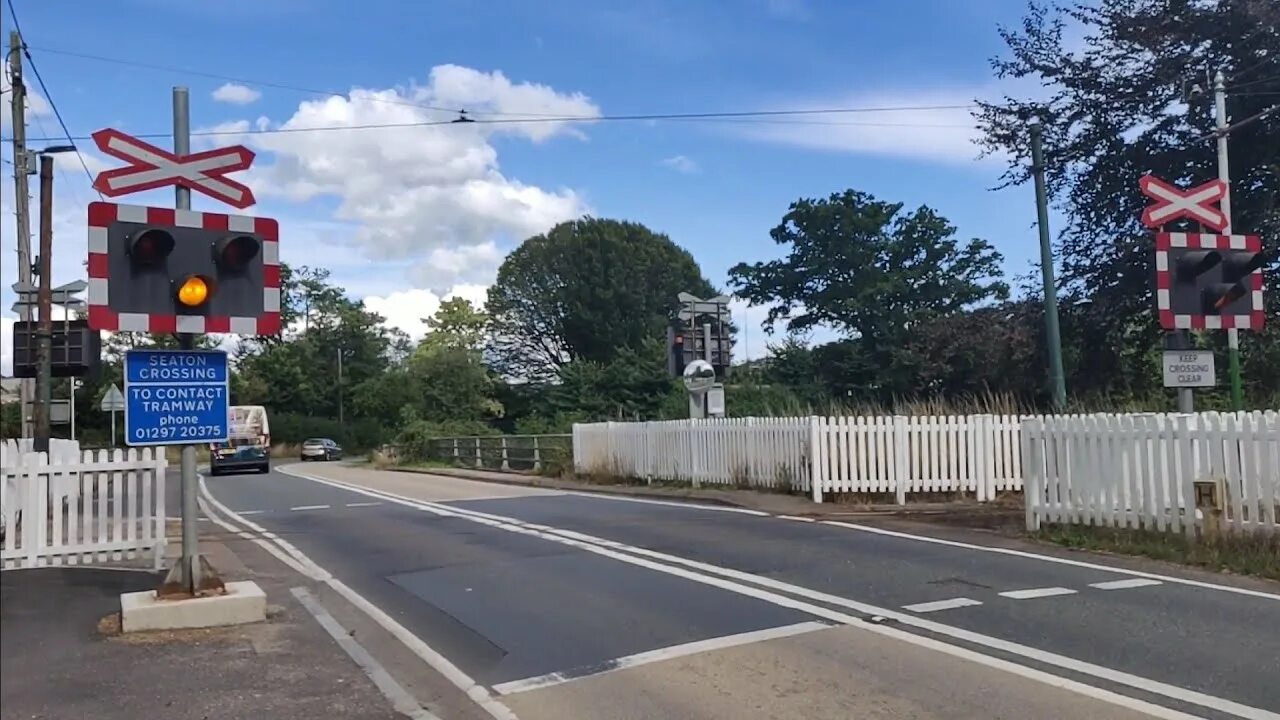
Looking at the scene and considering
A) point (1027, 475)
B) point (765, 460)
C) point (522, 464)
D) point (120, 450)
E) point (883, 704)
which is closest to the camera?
point (883, 704)

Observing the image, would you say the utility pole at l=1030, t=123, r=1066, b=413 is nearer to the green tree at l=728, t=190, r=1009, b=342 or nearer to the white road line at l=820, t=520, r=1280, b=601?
the white road line at l=820, t=520, r=1280, b=601

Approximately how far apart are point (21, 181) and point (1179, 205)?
19.2m

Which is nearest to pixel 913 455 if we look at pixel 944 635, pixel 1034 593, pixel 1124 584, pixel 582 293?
pixel 1124 584

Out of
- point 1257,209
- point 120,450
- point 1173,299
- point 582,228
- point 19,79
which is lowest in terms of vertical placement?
point 120,450

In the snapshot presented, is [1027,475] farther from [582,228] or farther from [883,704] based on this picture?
[582,228]

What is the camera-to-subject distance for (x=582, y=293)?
71875 mm

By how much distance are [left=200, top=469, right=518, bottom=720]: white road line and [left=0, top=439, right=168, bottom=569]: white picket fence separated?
162 centimetres

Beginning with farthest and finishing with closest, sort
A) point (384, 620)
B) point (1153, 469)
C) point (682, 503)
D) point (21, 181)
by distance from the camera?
1. point (21, 181)
2. point (682, 503)
3. point (1153, 469)
4. point (384, 620)

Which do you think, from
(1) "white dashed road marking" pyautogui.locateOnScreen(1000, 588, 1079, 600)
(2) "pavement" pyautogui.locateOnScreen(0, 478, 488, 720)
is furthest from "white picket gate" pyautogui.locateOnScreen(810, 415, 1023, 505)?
(2) "pavement" pyautogui.locateOnScreen(0, 478, 488, 720)

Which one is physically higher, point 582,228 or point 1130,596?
point 582,228

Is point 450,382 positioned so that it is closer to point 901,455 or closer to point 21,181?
point 21,181

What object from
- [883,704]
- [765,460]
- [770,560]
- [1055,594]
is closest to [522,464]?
[765,460]

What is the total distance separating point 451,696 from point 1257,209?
75.6 feet

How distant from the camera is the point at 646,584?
10086mm
